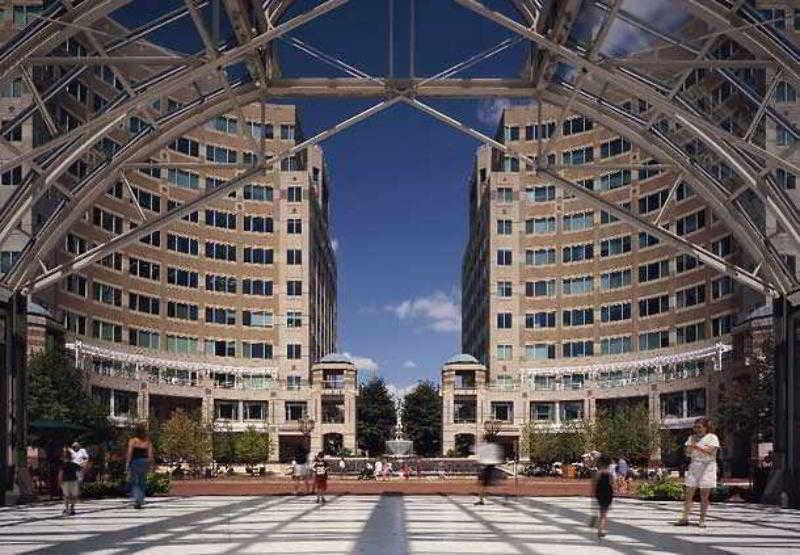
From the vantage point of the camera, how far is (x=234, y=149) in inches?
4117

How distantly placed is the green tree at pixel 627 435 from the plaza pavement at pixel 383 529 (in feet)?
147

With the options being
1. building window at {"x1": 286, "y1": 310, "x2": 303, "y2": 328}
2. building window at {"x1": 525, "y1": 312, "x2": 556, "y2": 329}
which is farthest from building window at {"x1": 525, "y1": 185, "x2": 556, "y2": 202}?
building window at {"x1": 286, "y1": 310, "x2": 303, "y2": 328}

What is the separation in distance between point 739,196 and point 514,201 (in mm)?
75392

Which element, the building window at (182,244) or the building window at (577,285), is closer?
the building window at (182,244)

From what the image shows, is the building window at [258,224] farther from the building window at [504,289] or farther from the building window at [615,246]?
the building window at [615,246]

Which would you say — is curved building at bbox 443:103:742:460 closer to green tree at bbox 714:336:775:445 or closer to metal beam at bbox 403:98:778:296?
green tree at bbox 714:336:775:445

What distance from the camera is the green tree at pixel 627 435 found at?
7288 centimetres

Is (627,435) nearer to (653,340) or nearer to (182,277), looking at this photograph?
(653,340)

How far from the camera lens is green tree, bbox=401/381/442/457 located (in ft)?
363

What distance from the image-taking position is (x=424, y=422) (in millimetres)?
110938

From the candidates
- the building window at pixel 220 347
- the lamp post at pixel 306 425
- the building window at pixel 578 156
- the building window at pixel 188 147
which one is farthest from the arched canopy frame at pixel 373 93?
the building window at pixel 220 347

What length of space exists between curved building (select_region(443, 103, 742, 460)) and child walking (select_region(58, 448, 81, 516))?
2729 inches

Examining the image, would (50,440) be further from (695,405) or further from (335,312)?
(335,312)

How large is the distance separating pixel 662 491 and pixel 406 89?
1386cm
